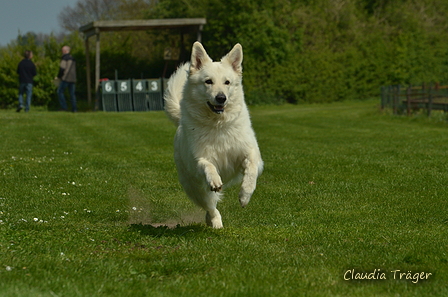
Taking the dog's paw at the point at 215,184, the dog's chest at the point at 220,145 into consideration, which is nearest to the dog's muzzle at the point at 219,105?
the dog's chest at the point at 220,145

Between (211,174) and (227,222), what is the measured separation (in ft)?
5.24

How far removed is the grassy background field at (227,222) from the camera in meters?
4.84

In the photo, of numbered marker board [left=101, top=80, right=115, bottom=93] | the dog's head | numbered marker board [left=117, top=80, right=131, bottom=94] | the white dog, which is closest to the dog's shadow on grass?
the white dog

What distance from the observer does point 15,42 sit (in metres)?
37.7

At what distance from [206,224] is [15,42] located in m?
33.1

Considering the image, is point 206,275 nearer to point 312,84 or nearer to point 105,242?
point 105,242

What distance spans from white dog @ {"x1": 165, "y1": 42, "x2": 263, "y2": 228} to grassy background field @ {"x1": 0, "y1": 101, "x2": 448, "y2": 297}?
68cm

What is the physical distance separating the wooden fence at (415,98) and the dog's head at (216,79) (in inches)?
685

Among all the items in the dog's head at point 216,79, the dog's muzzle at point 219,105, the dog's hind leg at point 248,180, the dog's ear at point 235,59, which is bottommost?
the dog's hind leg at point 248,180

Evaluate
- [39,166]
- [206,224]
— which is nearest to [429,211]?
[206,224]

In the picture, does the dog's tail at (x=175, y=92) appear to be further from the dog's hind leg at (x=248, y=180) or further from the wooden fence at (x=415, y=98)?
the wooden fence at (x=415, y=98)

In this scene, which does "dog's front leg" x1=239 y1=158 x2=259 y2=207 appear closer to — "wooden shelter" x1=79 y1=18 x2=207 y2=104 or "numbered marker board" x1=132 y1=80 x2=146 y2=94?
"wooden shelter" x1=79 y1=18 x2=207 y2=104

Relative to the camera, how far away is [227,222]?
8203 millimetres

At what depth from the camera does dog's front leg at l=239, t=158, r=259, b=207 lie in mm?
6770
